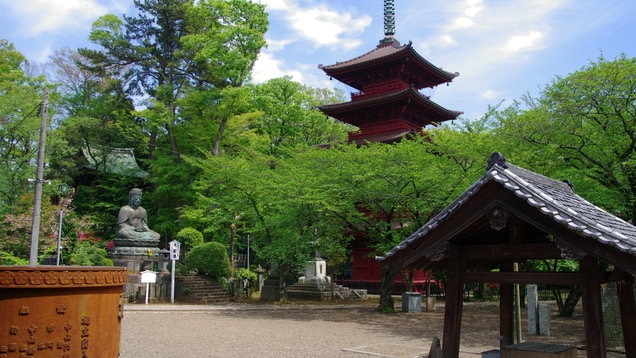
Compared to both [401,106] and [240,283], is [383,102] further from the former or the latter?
[240,283]

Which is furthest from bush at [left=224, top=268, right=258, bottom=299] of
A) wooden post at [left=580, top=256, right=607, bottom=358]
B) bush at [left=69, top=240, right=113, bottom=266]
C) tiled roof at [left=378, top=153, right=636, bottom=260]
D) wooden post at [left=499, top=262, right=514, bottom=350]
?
wooden post at [left=580, top=256, right=607, bottom=358]

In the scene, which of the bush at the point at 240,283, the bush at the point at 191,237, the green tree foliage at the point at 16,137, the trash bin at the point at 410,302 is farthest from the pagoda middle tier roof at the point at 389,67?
the green tree foliage at the point at 16,137

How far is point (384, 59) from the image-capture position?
28094 mm

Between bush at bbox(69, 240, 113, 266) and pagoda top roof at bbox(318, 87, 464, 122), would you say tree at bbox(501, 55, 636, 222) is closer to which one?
pagoda top roof at bbox(318, 87, 464, 122)

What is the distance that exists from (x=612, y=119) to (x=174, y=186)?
951 inches

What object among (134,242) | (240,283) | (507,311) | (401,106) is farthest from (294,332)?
(401,106)


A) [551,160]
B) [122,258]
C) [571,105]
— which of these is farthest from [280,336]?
[122,258]

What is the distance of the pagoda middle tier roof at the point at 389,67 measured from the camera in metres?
28.0

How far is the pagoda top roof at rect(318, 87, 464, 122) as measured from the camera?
26.1 m

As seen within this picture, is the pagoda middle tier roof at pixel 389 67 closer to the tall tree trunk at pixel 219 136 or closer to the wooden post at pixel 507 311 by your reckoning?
the tall tree trunk at pixel 219 136

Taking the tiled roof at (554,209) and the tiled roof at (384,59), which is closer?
the tiled roof at (554,209)

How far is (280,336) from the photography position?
11727 millimetres

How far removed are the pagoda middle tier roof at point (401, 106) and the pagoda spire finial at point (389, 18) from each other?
22.2 ft

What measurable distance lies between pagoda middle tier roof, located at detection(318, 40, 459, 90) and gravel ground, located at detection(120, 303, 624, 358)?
14830 mm
